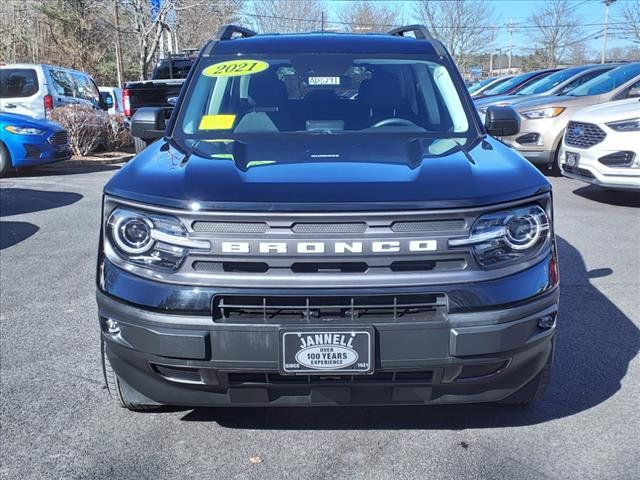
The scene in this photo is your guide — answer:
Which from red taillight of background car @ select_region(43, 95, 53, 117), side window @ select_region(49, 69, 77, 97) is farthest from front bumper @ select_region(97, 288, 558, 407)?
side window @ select_region(49, 69, 77, 97)

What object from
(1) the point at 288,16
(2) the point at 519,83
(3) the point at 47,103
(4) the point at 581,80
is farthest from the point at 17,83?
(1) the point at 288,16

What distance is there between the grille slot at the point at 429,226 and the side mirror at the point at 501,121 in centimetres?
175

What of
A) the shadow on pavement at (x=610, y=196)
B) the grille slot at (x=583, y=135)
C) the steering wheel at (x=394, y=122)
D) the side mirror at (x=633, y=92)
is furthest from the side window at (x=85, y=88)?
the steering wheel at (x=394, y=122)

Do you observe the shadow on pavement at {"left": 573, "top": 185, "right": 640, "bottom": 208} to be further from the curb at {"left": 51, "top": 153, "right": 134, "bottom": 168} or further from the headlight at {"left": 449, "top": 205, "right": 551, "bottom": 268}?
the curb at {"left": 51, "top": 153, "right": 134, "bottom": 168}

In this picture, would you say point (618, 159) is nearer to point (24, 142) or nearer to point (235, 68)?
point (235, 68)

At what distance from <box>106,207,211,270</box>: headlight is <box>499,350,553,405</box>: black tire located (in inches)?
63.8

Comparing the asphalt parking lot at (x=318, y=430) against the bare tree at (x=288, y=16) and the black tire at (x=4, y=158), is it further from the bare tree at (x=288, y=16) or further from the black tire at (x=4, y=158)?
the bare tree at (x=288, y=16)

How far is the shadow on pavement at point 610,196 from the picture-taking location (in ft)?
28.5

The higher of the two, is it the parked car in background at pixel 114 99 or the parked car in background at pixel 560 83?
the parked car in background at pixel 560 83

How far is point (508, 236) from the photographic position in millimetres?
2592

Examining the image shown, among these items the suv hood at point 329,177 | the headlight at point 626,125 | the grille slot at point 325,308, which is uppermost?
the suv hood at point 329,177

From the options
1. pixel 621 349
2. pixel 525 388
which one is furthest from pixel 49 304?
pixel 621 349

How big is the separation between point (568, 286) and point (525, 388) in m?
2.41

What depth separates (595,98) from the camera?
35.0 feet
